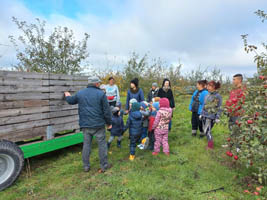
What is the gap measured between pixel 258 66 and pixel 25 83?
410 cm

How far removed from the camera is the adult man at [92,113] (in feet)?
12.2

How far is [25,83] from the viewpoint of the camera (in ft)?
11.8

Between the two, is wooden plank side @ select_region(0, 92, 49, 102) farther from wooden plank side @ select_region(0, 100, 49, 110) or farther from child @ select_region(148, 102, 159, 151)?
child @ select_region(148, 102, 159, 151)

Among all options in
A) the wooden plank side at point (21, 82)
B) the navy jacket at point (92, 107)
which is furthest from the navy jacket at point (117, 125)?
the wooden plank side at point (21, 82)

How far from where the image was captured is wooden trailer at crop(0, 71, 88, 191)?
10.8 ft

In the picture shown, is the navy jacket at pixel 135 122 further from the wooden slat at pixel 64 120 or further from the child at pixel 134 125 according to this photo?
the wooden slat at pixel 64 120

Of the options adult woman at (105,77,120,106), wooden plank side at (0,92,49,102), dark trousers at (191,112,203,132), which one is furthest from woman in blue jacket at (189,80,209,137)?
wooden plank side at (0,92,49,102)

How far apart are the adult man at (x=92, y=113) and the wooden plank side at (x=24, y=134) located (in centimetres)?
88

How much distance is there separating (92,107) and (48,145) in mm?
1336

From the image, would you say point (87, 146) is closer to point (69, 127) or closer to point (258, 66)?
point (69, 127)

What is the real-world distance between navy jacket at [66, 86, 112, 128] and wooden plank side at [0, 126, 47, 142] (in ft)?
2.98

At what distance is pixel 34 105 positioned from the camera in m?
3.77

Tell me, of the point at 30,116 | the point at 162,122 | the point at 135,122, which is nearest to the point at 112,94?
the point at 135,122

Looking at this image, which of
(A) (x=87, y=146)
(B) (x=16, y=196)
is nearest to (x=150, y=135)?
(A) (x=87, y=146)
